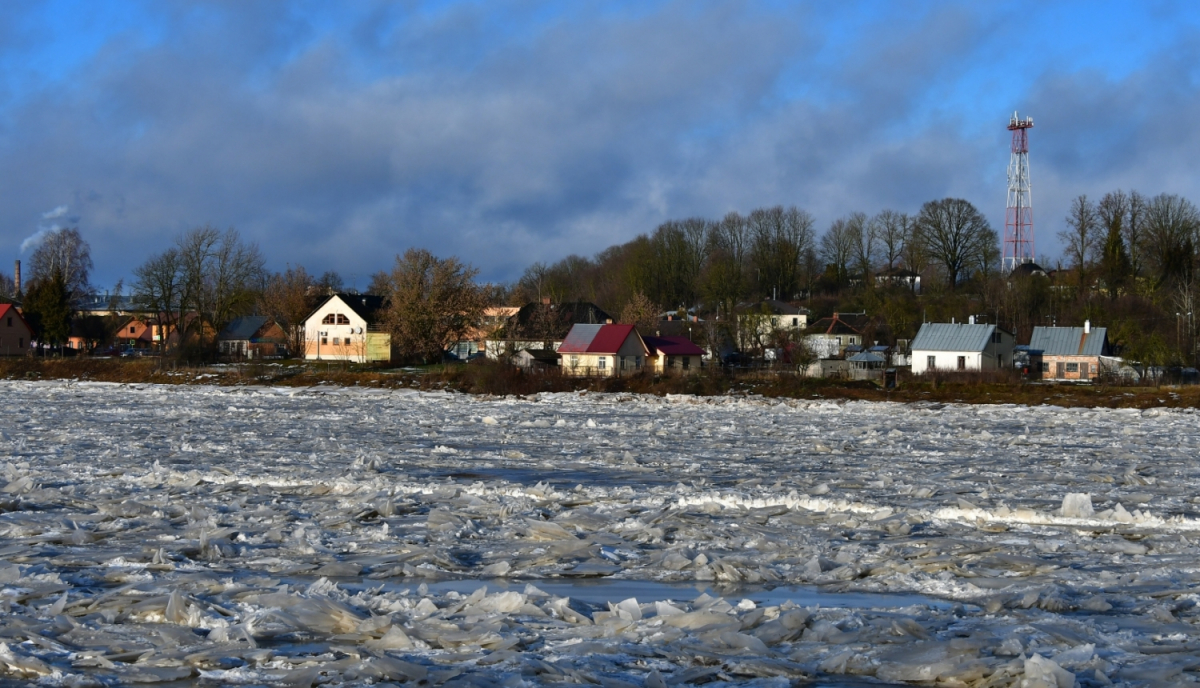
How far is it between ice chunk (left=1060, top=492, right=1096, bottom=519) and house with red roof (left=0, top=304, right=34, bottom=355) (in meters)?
67.8

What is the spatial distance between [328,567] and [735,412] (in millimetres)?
23889

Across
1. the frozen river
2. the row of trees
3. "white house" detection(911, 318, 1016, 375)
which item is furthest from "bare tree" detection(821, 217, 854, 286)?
the frozen river

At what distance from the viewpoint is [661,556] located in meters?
9.59

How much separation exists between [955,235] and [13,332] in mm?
69704

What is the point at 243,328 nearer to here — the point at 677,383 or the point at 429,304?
the point at 429,304

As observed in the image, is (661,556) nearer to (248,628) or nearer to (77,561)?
(248,628)

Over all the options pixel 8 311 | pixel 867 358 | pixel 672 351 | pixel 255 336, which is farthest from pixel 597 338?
pixel 8 311

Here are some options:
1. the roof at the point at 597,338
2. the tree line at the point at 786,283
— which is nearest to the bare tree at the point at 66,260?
the tree line at the point at 786,283

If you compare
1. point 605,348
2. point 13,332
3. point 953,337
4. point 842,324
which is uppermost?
point 842,324

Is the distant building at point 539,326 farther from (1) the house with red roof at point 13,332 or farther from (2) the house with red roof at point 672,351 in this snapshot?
(1) the house with red roof at point 13,332

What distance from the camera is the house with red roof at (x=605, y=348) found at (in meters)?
54.6

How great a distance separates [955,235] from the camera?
273 feet

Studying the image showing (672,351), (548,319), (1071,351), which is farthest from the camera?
(548,319)

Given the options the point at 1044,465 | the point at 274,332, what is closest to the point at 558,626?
the point at 1044,465
